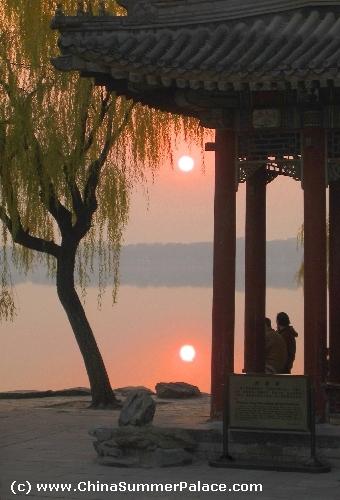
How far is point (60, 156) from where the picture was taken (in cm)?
1402

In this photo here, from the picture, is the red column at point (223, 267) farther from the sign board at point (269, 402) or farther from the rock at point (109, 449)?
the rock at point (109, 449)

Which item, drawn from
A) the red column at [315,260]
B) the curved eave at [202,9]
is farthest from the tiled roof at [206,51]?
the red column at [315,260]

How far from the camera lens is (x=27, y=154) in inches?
552

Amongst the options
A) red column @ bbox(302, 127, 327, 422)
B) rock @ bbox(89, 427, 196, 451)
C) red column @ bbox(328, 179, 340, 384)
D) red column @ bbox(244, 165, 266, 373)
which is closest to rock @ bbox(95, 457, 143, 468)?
rock @ bbox(89, 427, 196, 451)

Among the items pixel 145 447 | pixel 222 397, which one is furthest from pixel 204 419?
pixel 145 447

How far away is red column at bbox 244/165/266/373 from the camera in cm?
1141

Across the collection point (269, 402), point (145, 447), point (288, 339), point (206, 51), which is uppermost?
point (206, 51)

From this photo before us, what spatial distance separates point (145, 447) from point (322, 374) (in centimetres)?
201

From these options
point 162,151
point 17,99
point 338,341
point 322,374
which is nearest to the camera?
point 322,374

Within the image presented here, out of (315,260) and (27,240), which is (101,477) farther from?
(27,240)

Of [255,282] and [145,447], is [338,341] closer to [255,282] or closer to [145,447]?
[255,282]

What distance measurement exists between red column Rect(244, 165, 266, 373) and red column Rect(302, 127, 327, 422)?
148 centimetres

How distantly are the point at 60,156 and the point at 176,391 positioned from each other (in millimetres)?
4499

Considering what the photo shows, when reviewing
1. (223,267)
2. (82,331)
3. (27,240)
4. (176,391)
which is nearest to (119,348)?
(176,391)
